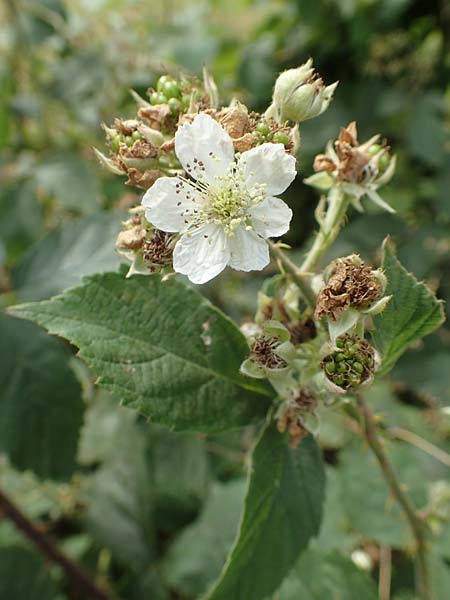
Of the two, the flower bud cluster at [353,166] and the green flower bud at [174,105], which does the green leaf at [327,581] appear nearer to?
the flower bud cluster at [353,166]

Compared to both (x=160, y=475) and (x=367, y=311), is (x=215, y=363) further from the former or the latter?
(x=160, y=475)

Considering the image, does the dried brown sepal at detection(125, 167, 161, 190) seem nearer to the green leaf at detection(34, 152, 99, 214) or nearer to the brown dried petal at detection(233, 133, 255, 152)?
the brown dried petal at detection(233, 133, 255, 152)

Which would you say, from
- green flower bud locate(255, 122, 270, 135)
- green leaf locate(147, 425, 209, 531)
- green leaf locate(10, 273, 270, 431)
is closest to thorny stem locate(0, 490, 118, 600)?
green leaf locate(147, 425, 209, 531)

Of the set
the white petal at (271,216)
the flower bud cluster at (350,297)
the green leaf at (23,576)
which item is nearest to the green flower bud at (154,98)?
the white petal at (271,216)

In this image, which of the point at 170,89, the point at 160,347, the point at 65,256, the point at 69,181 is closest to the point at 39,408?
the point at 65,256

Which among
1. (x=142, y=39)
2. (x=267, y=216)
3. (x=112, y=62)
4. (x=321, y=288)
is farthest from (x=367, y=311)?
(x=142, y=39)

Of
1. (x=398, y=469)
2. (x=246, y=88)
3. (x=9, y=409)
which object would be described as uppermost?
(x=246, y=88)

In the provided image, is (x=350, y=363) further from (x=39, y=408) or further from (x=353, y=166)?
(x=39, y=408)
